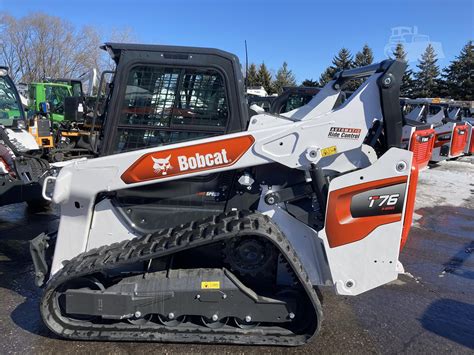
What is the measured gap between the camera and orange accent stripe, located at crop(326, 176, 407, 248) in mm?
3059

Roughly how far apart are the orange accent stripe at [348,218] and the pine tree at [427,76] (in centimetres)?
4884

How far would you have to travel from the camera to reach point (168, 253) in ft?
9.71

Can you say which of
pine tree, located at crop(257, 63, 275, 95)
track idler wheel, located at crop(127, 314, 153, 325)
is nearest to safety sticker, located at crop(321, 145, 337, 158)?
track idler wheel, located at crop(127, 314, 153, 325)

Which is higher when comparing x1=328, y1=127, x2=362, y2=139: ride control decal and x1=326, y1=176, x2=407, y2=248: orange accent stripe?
x1=328, y1=127, x2=362, y2=139: ride control decal

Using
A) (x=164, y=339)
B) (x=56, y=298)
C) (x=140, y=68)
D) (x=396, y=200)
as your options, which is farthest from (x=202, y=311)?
(x=140, y=68)

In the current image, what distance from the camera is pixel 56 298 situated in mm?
3160

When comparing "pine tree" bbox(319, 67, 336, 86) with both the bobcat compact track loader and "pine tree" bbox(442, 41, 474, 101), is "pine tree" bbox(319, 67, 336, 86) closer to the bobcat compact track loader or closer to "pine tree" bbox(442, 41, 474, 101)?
"pine tree" bbox(442, 41, 474, 101)

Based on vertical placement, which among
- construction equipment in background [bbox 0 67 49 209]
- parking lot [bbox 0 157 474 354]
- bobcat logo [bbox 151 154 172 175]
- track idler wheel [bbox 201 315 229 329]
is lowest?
parking lot [bbox 0 157 474 354]

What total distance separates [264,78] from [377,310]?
45069 mm

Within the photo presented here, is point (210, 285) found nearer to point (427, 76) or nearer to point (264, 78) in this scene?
point (264, 78)

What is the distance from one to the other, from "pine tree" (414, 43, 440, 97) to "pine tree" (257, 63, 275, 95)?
1626cm

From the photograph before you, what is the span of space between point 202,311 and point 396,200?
5.28ft

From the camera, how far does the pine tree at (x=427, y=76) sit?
47.6 metres

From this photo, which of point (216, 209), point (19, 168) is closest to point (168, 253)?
point (216, 209)
